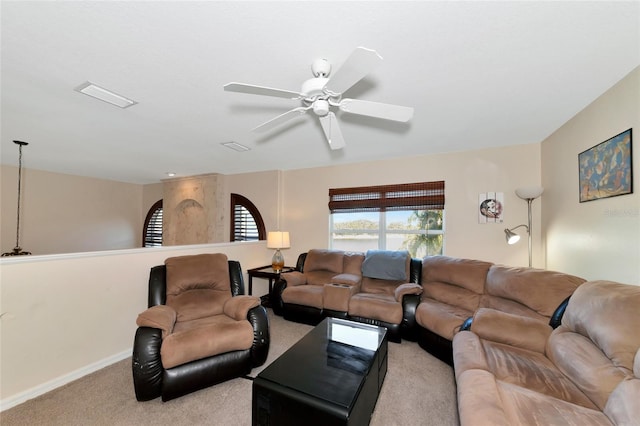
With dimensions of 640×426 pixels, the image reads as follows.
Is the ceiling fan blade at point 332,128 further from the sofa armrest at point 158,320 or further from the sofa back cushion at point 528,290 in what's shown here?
the sofa back cushion at point 528,290

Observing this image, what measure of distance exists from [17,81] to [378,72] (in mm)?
2672

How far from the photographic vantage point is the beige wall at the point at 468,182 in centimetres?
327

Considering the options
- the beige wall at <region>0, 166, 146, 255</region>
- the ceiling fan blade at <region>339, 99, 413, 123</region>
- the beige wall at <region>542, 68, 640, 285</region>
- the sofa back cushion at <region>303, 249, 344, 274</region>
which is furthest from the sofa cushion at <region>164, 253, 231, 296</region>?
the beige wall at <region>0, 166, 146, 255</region>

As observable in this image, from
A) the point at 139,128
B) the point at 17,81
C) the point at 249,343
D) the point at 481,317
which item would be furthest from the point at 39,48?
the point at 481,317

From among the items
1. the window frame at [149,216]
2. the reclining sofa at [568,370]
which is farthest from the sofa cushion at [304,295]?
the window frame at [149,216]

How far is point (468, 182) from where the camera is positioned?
3562mm

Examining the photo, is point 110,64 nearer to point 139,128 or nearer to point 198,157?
point 139,128

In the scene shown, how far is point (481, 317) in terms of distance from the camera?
2174 mm

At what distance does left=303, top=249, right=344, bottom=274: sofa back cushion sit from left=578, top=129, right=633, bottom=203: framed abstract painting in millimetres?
2864

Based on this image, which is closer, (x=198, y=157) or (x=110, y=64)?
(x=110, y=64)

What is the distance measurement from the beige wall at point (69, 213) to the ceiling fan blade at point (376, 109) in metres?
6.55

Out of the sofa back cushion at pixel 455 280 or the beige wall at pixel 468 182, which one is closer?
the sofa back cushion at pixel 455 280

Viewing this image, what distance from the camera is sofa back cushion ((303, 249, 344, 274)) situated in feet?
12.9

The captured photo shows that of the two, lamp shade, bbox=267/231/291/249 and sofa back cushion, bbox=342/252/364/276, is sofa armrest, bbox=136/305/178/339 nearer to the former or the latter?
lamp shade, bbox=267/231/291/249
